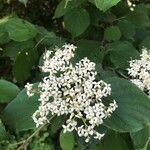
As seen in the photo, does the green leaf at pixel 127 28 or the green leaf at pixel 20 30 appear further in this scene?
the green leaf at pixel 127 28

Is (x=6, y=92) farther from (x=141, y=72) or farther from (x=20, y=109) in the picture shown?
(x=141, y=72)

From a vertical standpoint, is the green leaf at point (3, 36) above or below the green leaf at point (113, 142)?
above

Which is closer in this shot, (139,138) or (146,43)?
(139,138)

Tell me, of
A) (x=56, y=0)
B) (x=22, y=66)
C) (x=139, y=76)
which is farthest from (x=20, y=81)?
(x=56, y=0)

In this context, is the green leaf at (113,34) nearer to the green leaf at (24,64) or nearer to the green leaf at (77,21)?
the green leaf at (77,21)

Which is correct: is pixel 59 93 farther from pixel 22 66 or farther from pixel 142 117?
pixel 22 66

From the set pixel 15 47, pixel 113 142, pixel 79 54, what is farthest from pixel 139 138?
pixel 15 47

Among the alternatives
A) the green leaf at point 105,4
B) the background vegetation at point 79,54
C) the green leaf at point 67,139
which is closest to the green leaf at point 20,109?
the background vegetation at point 79,54
